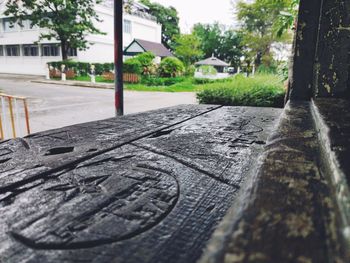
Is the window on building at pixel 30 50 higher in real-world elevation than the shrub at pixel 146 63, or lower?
higher

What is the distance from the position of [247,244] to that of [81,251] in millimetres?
393

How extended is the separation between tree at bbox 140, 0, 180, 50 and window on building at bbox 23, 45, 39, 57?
18572mm

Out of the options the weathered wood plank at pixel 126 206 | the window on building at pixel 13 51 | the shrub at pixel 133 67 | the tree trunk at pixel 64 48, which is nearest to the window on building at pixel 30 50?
the window on building at pixel 13 51

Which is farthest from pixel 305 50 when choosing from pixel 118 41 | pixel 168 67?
pixel 168 67

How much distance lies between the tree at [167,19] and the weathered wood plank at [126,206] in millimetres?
40661

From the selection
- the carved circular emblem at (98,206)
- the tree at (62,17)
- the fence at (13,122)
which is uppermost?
the tree at (62,17)

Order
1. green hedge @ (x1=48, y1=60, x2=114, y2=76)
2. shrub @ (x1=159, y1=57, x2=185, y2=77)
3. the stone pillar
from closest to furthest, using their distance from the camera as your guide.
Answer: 1. the stone pillar
2. shrub @ (x1=159, y1=57, x2=185, y2=77)
3. green hedge @ (x1=48, y1=60, x2=114, y2=76)

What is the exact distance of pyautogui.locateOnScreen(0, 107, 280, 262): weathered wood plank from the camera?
60 centimetres

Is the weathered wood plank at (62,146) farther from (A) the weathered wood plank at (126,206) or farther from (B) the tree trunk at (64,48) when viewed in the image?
(B) the tree trunk at (64,48)

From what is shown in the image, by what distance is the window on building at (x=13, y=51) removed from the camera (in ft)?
91.5

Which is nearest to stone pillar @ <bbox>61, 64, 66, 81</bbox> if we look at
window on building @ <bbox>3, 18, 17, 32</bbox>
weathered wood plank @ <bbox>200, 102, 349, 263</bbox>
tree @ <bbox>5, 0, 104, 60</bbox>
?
tree @ <bbox>5, 0, 104, 60</bbox>

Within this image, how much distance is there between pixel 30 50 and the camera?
26.9 meters

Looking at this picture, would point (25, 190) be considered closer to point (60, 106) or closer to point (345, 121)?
point (345, 121)

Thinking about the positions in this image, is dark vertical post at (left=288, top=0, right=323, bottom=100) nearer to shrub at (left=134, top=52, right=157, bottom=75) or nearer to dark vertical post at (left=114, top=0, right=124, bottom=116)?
dark vertical post at (left=114, top=0, right=124, bottom=116)
